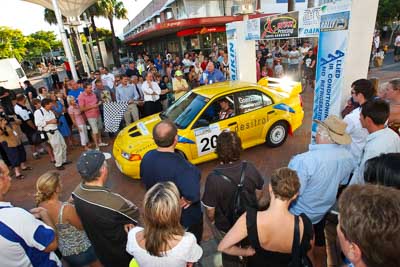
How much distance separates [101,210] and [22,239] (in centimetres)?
52

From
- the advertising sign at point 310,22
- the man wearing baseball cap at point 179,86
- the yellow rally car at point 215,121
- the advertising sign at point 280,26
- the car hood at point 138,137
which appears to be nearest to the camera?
the advertising sign at point 310,22

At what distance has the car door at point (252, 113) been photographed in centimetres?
540

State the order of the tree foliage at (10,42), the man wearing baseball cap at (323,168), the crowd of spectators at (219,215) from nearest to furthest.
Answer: the crowd of spectators at (219,215)
the man wearing baseball cap at (323,168)
the tree foliage at (10,42)

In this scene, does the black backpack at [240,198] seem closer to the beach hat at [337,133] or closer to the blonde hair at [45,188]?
the beach hat at [337,133]

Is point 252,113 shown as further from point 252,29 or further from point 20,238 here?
point 20,238

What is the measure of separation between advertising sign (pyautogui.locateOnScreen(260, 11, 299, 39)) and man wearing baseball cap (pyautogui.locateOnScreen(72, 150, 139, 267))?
5.00 m

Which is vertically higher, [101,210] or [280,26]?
[280,26]

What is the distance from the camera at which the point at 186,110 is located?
534 centimetres

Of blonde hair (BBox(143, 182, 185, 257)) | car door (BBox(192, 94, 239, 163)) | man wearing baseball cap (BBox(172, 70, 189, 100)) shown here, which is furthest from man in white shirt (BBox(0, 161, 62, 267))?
man wearing baseball cap (BBox(172, 70, 189, 100))

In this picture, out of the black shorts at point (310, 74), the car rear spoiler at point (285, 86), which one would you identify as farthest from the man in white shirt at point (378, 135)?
the black shorts at point (310, 74)

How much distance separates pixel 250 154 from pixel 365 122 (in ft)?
10.9

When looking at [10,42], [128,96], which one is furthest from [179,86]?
[10,42]

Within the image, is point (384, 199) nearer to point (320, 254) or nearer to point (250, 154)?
point (320, 254)

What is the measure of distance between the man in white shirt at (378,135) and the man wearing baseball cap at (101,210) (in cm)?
229
